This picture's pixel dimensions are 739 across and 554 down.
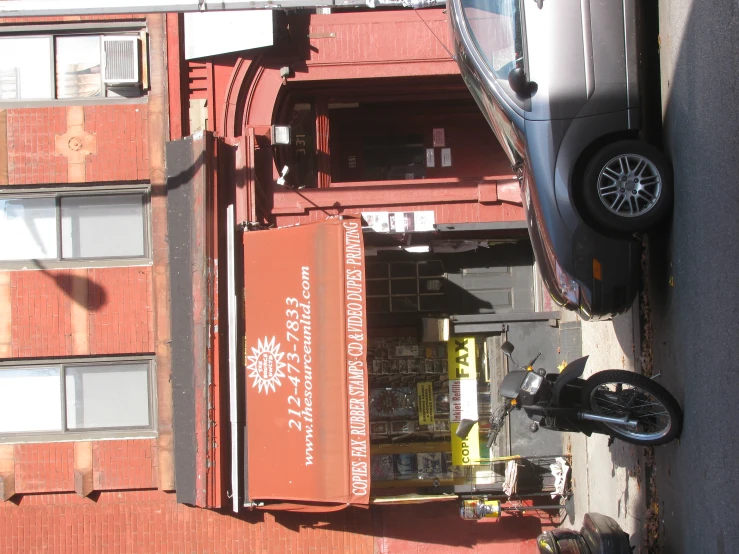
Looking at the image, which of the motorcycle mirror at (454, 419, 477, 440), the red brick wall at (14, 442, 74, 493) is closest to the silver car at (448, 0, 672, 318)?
the motorcycle mirror at (454, 419, 477, 440)

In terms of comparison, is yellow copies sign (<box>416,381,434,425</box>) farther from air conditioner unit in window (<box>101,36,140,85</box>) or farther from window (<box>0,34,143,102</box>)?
air conditioner unit in window (<box>101,36,140,85</box>)

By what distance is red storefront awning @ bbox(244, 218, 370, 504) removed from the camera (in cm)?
934

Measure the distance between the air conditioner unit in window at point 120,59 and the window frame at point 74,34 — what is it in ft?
0.50

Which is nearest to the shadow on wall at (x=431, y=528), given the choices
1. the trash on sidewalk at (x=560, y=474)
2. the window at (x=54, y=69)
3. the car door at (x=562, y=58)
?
the trash on sidewalk at (x=560, y=474)

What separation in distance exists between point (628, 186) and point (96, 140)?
7483 mm

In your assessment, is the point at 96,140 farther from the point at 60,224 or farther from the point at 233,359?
the point at 233,359

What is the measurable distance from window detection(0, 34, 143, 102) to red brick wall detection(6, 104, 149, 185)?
28 centimetres

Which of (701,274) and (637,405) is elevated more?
(701,274)

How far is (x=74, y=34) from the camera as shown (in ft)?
34.4

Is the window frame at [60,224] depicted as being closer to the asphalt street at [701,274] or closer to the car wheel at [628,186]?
the car wheel at [628,186]

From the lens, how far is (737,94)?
571cm

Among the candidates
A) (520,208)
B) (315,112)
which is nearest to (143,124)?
(315,112)

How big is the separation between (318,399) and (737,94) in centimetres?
603

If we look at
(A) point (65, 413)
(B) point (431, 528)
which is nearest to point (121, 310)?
(A) point (65, 413)
